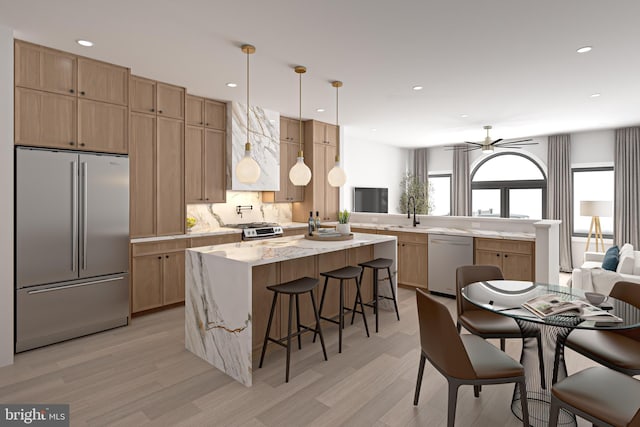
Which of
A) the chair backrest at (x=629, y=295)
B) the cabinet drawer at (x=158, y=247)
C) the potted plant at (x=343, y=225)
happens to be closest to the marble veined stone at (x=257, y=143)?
the cabinet drawer at (x=158, y=247)

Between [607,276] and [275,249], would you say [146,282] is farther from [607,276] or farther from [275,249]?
[607,276]

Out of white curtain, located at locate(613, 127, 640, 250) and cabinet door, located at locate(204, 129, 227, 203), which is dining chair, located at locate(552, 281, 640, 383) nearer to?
cabinet door, located at locate(204, 129, 227, 203)

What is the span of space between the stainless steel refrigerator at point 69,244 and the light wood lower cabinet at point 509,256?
4384 millimetres

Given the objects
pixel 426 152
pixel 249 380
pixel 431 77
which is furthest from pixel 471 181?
pixel 249 380

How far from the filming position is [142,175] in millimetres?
4336

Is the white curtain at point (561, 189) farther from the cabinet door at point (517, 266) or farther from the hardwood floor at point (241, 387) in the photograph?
the hardwood floor at point (241, 387)

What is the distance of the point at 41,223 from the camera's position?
3.33m

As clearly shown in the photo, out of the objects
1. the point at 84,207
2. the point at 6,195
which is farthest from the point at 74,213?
the point at 6,195

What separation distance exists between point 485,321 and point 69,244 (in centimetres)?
369

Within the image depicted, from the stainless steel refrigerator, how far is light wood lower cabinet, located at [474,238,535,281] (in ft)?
14.4

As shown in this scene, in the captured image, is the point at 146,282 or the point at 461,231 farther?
the point at 461,231

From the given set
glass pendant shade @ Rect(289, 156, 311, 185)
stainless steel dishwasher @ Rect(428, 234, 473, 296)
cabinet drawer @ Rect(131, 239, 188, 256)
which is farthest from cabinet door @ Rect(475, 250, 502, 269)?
cabinet drawer @ Rect(131, 239, 188, 256)

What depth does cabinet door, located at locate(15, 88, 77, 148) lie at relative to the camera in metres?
3.24

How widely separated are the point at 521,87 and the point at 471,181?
482cm
